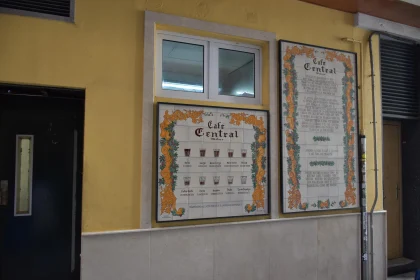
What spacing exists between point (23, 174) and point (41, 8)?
5.57 ft

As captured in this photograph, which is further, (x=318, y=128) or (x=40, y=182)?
(x=318, y=128)

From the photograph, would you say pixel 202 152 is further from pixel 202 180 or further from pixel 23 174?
pixel 23 174

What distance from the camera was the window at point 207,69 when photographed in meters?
3.74

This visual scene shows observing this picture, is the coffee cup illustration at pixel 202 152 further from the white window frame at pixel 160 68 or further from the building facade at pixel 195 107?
the white window frame at pixel 160 68

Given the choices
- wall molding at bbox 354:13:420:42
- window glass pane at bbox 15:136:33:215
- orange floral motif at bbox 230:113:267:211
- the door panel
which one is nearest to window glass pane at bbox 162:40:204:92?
orange floral motif at bbox 230:113:267:211

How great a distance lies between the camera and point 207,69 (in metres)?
3.91

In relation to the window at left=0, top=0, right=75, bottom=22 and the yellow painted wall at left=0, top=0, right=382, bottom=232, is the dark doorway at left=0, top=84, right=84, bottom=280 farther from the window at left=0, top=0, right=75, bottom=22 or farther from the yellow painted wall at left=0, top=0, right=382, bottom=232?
the window at left=0, top=0, right=75, bottom=22

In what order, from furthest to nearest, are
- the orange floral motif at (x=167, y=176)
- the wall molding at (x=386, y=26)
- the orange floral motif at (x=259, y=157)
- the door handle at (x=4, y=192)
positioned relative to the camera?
the wall molding at (x=386, y=26), the orange floral motif at (x=259, y=157), the orange floral motif at (x=167, y=176), the door handle at (x=4, y=192)

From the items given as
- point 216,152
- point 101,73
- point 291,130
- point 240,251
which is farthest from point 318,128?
point 101,73

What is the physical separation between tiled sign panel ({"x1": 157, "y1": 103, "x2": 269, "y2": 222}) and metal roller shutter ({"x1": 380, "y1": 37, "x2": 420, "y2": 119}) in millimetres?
2392

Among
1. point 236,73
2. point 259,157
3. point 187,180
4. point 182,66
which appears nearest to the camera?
point 187,180

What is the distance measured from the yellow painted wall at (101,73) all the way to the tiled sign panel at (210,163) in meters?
0.33

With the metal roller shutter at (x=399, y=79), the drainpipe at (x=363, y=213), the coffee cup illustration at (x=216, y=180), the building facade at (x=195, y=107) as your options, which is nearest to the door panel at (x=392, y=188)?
the metal roller shutter at (x=399, y=79)

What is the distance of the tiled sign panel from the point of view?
354cm
